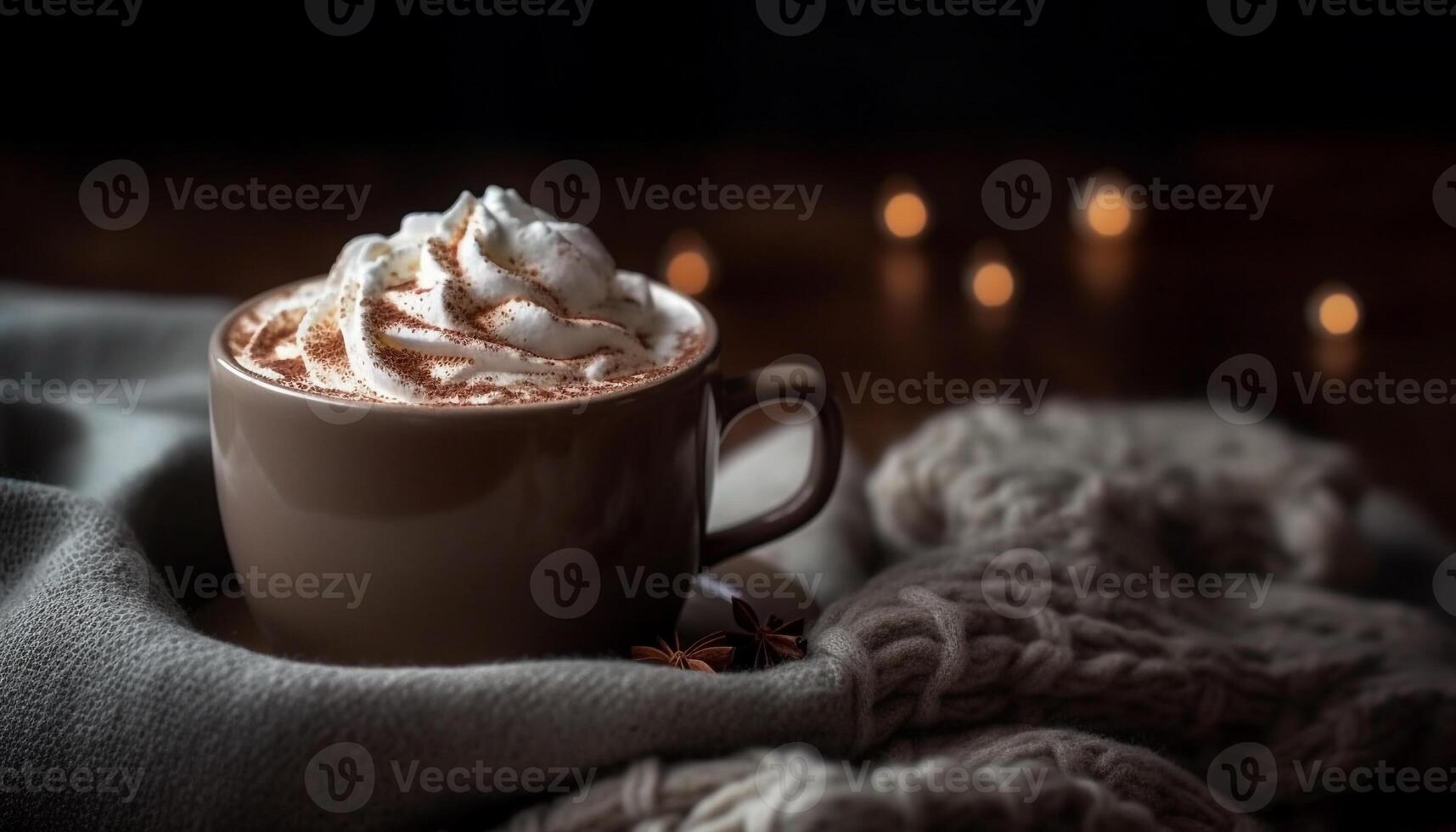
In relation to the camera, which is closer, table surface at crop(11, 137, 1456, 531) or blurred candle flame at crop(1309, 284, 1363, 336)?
table surface at crop(11, 137, 1456, 531)

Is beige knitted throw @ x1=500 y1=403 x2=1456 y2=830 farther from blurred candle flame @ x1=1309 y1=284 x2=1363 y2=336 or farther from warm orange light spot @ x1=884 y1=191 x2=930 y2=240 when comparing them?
warm orange light spot @ x1=884 y1=191 x2=930 y2=240

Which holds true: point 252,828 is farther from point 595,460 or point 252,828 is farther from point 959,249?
point 959,249

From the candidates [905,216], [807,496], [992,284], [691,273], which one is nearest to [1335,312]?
[992,284]

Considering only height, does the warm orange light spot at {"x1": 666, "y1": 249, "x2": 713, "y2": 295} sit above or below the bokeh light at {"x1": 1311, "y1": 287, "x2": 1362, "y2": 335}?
below

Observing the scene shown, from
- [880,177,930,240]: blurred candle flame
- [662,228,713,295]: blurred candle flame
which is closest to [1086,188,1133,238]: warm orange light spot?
[880,177,930,240]: blurred candle flame

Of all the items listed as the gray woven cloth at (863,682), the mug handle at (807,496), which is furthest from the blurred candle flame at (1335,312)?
the mug handle at (807,496)

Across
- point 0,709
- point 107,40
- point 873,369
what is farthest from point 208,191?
point 0,709
